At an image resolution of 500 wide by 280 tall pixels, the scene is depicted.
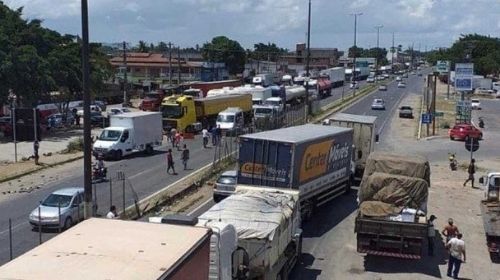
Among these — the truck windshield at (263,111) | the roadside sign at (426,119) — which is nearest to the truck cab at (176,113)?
the truck windshield at (263,111)

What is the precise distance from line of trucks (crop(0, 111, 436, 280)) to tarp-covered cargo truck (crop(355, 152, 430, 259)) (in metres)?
0.03

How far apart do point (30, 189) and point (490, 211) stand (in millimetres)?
19807

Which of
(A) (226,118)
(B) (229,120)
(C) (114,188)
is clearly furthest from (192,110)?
(C) (114,188)

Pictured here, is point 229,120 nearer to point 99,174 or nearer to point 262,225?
point 99,174

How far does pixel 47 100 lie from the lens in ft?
208

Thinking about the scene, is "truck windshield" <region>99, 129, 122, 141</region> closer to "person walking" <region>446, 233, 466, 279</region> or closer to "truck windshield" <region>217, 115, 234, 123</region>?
"truck windshield" <region>217, 115, 234, 123</region>

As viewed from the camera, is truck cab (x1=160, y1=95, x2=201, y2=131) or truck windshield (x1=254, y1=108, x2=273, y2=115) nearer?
truck cab (x1=160, y1=95, x2=201, y2=131)

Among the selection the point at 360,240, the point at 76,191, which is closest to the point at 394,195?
the point at 360,240

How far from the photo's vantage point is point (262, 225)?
1570 cm

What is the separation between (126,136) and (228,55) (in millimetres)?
120605

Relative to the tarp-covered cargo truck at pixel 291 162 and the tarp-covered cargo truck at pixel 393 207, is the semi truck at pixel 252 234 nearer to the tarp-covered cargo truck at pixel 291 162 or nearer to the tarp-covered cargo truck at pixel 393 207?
the tarp-covered cargo truck at pixel 393 207

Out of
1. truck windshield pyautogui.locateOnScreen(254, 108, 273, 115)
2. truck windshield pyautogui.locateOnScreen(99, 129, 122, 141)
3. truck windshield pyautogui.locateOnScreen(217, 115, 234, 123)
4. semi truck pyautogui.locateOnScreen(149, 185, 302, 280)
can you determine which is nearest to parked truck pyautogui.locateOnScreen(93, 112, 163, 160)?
truck windshield pyautogui.locateOnScreen(99, 129, 122, 141)

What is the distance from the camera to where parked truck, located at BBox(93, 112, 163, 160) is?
135ft

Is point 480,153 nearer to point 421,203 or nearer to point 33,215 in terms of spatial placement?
point 421,203
